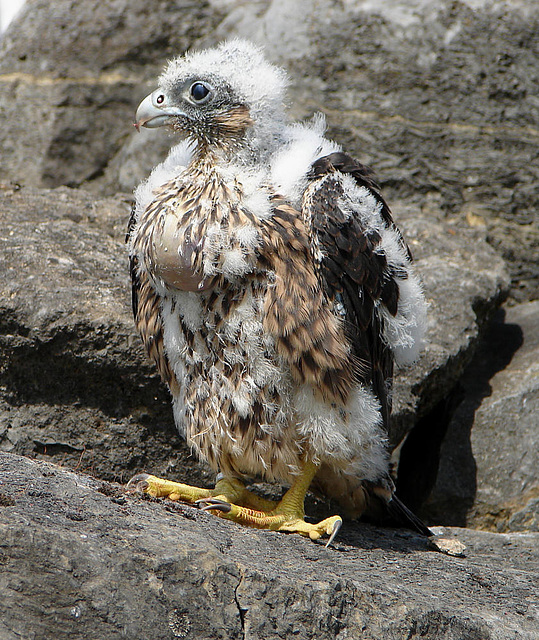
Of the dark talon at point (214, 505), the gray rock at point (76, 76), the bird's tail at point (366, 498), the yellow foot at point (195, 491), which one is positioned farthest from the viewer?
the gray rock at point (76, 76)

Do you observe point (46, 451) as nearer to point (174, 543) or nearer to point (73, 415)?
point (73, 415)

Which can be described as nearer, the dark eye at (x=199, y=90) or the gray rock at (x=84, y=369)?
the dark eye at (x=199, y=90)

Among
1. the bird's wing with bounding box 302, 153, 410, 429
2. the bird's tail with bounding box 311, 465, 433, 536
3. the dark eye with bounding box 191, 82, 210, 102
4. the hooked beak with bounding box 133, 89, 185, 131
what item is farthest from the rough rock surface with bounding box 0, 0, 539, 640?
the dark eye with bounding box 191, 82, 210, 102

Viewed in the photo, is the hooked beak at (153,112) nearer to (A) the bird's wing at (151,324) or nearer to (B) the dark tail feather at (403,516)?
(A) the bird's wing at (151,324)

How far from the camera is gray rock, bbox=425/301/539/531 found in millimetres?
4203

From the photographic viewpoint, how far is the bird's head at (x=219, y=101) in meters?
3.28

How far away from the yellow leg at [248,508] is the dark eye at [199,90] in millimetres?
1664

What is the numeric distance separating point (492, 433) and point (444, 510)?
53 cm

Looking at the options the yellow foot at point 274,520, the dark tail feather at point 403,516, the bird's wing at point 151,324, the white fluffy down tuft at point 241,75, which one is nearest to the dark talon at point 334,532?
the yellow foot at point 274,520

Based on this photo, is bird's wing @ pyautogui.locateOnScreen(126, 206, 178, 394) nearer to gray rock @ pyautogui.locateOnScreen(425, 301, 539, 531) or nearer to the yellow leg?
the yellow leg

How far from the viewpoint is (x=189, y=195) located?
3.21 meters

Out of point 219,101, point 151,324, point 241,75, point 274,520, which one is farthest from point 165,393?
point 241,75

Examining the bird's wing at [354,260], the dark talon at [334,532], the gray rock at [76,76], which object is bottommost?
the dark talon at [334,532]

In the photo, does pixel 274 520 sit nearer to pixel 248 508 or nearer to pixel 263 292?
pixel 248 508
